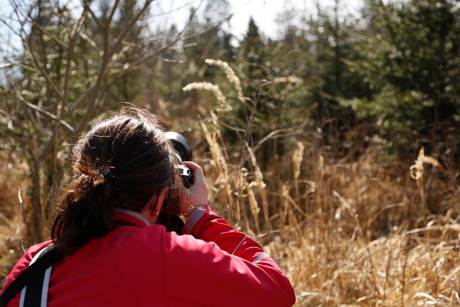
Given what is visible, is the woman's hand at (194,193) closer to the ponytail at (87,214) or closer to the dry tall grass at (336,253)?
the ponytail at (87,214)

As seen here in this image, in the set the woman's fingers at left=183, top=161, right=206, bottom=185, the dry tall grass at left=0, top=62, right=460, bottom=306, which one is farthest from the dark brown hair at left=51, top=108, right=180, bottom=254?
the dry tall grass at left=0, top=62, right=460, bottom=306

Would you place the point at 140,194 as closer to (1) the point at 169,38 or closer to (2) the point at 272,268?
(2) the point at 272,268

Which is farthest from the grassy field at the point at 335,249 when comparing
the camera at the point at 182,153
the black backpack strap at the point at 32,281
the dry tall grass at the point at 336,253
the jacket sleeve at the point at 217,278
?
the jacket sleeve at the point at 217,278

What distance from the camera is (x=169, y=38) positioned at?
396 centimetres

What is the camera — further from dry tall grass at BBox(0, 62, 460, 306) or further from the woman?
dry tall grass at BBox(0, 62, 460, 306)

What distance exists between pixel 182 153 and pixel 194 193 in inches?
5.6

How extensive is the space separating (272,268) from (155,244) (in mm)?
289

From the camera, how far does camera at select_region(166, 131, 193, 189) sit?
1.46 metres

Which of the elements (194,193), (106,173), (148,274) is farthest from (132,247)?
(194,193)

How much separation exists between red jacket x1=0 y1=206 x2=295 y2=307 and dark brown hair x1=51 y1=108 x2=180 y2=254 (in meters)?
0.03

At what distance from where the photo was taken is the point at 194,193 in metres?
1.50

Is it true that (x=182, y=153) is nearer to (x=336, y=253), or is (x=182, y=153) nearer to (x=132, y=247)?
(x=132, y=247)

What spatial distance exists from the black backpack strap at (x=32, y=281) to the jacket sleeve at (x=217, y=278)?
0.25m

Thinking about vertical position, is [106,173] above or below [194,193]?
above
